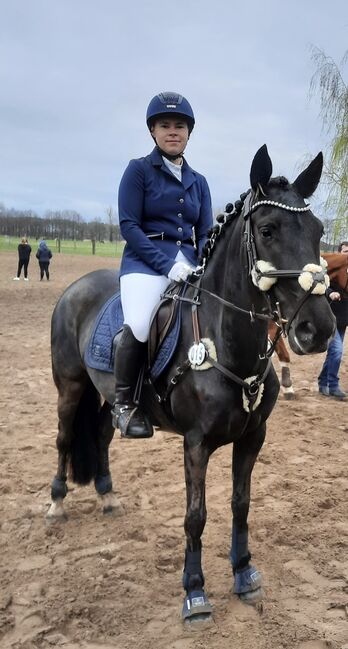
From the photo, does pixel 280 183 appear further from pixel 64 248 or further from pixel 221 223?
pixel 64 248

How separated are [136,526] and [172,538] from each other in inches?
14.0

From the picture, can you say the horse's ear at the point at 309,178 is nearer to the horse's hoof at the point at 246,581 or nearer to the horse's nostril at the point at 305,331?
the horse's nostril at the point at 305,331

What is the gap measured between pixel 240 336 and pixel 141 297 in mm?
759

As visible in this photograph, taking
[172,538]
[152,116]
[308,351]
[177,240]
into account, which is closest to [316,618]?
[172,538]

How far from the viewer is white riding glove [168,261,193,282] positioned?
3145 millimetres

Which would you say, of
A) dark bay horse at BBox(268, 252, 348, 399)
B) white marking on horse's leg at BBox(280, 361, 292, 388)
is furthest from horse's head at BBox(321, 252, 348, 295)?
white marking on horse's leg at BBox(280, 361, 292, 388)

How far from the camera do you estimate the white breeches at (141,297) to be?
3.26m

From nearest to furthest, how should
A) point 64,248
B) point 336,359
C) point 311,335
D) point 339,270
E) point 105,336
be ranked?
point 311,335
point 105,336
point 339,270
point 336,359
point 64,248

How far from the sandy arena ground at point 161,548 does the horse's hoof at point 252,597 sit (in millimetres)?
46

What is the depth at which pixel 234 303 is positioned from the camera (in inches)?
115

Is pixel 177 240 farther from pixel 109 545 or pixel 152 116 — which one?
pixel 109 545

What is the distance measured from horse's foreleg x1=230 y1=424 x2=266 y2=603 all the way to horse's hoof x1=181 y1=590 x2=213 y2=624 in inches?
11.9

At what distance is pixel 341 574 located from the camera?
3559mm

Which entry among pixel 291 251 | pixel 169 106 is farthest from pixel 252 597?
pixel 169 106
